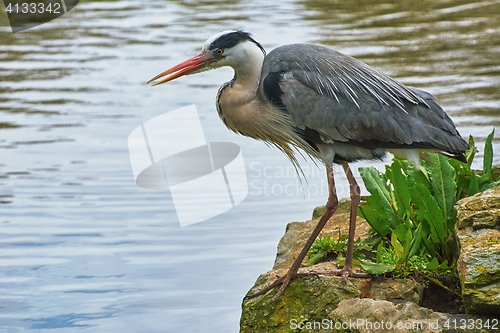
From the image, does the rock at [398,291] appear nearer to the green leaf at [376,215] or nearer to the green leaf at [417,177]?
the green leaf at [376,215]

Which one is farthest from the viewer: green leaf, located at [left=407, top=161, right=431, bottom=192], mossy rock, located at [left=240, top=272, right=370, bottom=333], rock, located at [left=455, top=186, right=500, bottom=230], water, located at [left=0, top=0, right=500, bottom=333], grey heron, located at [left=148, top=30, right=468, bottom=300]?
water, located at [left=0, top=0, right=500, bottom=333]

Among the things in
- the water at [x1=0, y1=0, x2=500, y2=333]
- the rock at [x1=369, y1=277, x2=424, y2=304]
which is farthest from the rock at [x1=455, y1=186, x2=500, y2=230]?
the water at [x1=0, y1=0, x2=500, y2=333]

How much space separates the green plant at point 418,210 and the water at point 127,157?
1.24 metres

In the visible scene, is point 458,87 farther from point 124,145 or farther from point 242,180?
point 124,145

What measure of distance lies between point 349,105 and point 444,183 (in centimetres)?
82

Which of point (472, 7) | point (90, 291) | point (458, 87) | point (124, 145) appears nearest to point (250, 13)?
point (472, 7)

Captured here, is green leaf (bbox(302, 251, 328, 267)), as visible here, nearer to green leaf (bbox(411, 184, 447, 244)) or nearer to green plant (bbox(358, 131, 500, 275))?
green plant (bbox(358, 131, 500, 275))

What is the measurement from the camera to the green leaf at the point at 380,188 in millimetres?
4488

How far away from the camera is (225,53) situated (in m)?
4.48

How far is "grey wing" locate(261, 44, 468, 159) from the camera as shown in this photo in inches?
164

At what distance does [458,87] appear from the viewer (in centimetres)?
897

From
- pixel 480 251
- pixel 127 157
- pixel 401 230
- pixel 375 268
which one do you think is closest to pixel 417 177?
pixel 401 230

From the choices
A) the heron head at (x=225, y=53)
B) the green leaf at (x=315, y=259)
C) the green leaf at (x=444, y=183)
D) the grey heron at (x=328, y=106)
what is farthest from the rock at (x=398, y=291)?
the heron head at (x=225, y=53)

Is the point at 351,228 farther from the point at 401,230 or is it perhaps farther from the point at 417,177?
the point at 417,177
